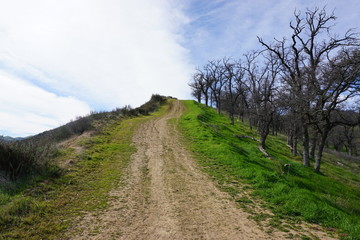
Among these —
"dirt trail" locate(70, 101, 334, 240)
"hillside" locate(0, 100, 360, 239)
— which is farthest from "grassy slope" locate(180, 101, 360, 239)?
"dirt trail" locate(70, 101, 334, 240)

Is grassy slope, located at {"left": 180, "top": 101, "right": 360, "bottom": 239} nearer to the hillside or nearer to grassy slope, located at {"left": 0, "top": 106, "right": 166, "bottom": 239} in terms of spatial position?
the hillside

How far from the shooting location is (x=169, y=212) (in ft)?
19.2

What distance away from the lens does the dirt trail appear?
485cm

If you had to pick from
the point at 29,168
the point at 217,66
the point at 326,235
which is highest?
the point at 217,66

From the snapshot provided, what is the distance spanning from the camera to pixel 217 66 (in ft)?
127

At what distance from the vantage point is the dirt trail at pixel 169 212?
15.9 feet

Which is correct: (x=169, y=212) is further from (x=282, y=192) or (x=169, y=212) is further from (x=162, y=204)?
(x=282, y=192)

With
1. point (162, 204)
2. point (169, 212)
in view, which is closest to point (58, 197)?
point (162, 204)

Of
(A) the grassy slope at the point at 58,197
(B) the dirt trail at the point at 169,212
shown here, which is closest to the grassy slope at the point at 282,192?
(B) the dirt trail at the point at 169,212

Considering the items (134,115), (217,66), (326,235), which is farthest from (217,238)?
(217,66)

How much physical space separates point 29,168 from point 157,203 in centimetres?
498

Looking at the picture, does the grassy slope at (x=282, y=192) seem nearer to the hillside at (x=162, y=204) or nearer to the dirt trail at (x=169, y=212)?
the hillside at (x=162, y=204)

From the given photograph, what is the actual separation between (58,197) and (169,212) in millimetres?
3473

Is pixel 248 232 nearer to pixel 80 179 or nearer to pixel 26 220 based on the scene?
pixel 26 220
